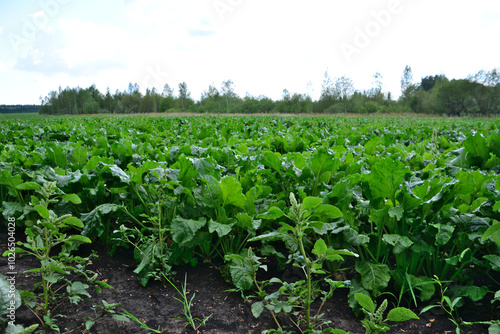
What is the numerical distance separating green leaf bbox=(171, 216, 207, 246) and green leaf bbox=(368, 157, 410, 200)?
121 cm

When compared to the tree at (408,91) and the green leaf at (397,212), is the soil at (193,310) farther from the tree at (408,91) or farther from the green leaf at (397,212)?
the tree at (408,91)

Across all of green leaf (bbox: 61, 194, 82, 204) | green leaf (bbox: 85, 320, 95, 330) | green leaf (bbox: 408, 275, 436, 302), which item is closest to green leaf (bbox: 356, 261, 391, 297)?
green leaf (bbox: 408, 275, 436, 302)

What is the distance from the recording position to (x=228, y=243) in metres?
2.48

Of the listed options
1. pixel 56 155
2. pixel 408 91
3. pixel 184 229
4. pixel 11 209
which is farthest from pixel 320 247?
pixel 408 91

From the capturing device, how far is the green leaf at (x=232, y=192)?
Result: 2.25 meters

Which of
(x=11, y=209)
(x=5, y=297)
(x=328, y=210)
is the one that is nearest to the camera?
(x=5, y=297)

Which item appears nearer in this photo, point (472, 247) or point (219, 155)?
point (472, 247)

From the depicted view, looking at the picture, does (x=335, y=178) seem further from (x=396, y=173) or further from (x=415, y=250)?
(x=415, y=250)

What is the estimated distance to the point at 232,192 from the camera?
2.28m

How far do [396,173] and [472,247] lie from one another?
77 cm

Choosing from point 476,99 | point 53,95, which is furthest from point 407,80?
Answer: point 53,95

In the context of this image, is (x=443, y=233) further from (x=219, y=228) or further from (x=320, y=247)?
(x=219, y=228)

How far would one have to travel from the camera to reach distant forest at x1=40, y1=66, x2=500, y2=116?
57.0 meters

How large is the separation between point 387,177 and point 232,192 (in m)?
1.06
